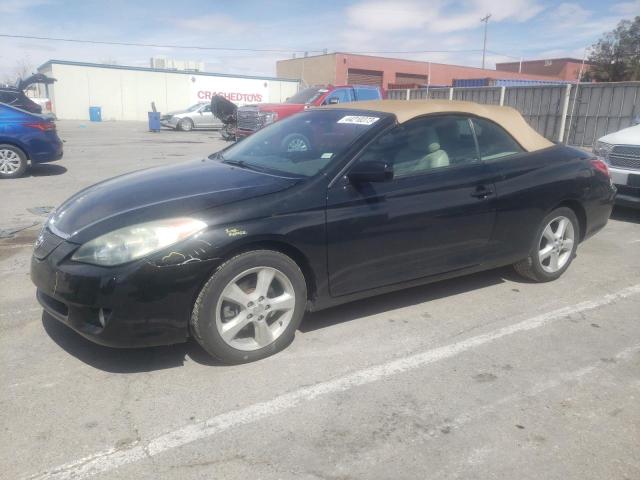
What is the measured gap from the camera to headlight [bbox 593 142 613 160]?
24.1 feet

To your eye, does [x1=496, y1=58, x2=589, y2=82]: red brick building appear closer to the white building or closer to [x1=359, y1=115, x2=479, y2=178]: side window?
the white building

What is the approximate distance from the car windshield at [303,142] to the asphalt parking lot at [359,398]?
3.72ft

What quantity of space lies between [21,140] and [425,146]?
8722mm

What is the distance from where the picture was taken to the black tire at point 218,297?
2969 millimetres

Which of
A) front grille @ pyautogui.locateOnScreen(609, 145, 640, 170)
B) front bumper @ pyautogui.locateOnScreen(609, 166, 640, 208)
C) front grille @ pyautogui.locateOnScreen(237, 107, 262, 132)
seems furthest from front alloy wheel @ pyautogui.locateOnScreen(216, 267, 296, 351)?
front grille @ pyautogui.locateOnScreen(237, 107, 262, 132)

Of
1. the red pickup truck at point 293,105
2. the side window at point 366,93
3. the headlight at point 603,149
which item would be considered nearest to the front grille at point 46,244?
the headlight at point 603,149

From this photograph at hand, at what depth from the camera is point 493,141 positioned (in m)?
4.31

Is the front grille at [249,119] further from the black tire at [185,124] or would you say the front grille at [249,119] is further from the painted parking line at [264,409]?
the black tire at [185,124]

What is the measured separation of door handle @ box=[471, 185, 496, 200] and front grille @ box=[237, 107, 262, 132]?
1084 centimetres

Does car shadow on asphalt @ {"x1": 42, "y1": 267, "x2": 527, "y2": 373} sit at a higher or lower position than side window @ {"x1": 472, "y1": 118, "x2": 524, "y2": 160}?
lower

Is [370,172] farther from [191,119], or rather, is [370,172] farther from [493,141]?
[191,119]

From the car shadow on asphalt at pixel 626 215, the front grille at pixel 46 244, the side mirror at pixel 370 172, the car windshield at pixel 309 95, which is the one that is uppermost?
the car windshield at pixel 309 95

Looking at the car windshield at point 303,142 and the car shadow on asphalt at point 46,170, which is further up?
the car windshield at point 303,142

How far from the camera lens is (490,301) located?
4.32m
